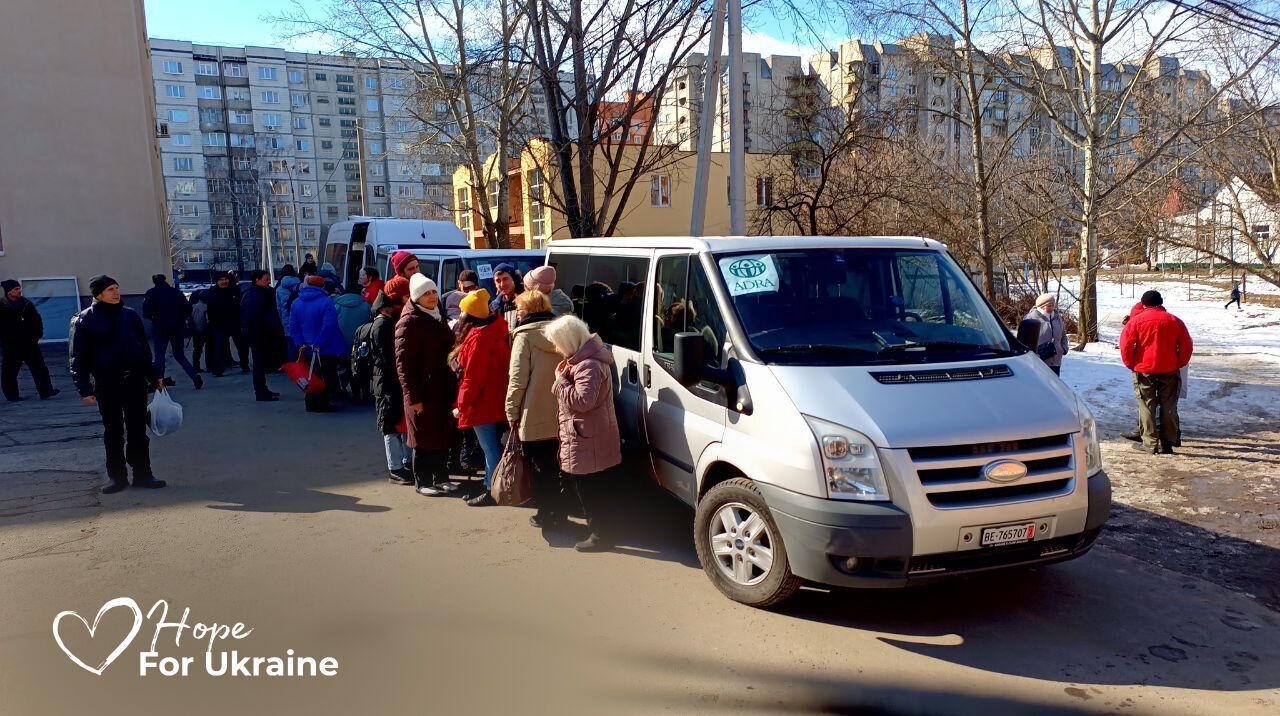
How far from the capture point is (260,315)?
11820 mm

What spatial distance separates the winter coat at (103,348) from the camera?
6754 millimetres

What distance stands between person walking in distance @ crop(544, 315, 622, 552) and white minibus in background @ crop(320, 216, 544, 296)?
5571 millimetres

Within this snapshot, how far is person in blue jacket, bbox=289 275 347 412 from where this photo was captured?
409 inches

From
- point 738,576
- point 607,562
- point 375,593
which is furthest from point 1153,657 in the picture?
point 375,593

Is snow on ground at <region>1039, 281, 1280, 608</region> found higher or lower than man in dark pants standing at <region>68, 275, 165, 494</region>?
lower

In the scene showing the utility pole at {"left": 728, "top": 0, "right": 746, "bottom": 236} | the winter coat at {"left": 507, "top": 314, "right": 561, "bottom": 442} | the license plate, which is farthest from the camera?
the utility pole at {"left": 728, "top": 0, "right": 746, "bottom": 236}

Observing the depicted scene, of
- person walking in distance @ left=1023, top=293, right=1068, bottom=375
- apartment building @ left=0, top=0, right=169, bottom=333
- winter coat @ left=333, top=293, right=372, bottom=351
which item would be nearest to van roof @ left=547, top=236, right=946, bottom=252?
person walking in distance @ left=1023, top=293, right=1068, bottom=375

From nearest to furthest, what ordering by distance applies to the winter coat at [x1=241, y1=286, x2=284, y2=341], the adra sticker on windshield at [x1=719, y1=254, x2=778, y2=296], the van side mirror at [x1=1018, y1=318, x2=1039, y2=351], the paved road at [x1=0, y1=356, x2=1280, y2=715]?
the paved road at [x1=0, y1=356, x2=1280, y2=715] → the adra sticker on windshield at [x1=719, y1=254, x2=778, y2=296] → the van side mirror at [x1=1018, y1=318, x2=1039, y2=351] → the winter coat at [x1=241, y1=286, x2=284, y2=341]

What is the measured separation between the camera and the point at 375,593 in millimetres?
4930

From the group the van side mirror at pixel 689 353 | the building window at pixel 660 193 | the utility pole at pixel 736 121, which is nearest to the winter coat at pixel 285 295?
the utility pole at pixel 736 121

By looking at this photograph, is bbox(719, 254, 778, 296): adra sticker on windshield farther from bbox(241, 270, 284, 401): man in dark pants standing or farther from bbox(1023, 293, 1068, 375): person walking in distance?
bbox(241, 270, 284, 401): man in dark pants standing

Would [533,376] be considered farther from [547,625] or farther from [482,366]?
[547,625]

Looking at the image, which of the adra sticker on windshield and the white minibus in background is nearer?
the adra sticker on windshield

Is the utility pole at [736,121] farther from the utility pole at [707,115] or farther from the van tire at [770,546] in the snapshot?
the van tire at [770,546]
